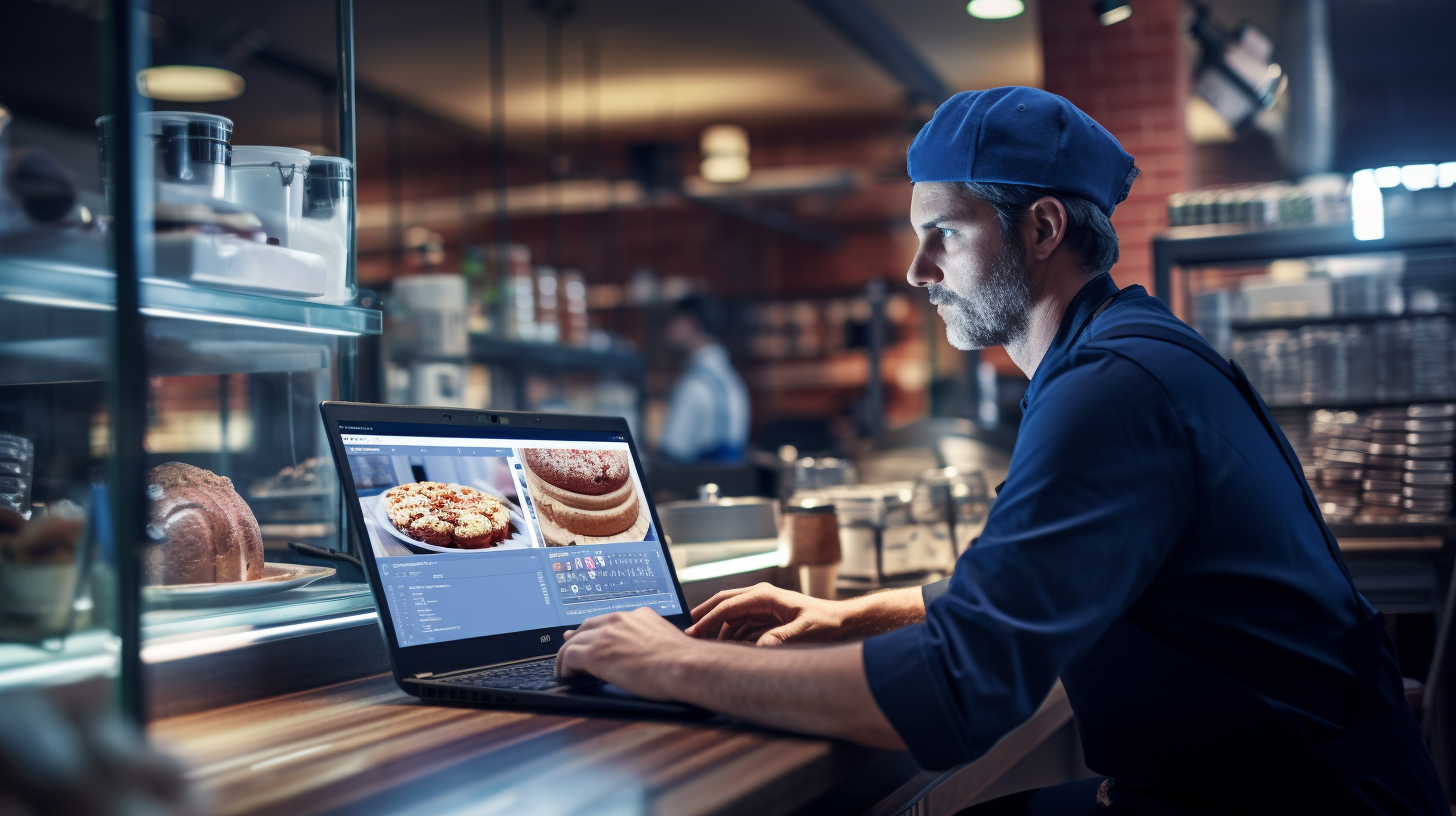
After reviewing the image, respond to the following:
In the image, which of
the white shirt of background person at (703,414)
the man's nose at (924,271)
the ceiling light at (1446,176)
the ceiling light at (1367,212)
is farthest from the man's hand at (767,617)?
the white shirt of background person at (703,414)

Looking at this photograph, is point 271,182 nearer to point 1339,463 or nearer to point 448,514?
point 448,514

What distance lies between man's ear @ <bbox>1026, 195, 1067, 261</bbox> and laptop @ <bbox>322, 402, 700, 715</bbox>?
553mm

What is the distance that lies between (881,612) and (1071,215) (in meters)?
0.49

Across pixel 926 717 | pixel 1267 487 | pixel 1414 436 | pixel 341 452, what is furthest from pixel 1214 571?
pixel 1414 436

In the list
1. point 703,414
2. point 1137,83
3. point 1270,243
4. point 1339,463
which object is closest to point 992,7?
point 1137,83

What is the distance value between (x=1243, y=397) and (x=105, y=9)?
0.99 meters

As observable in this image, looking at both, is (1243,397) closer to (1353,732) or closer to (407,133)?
(1353,732)

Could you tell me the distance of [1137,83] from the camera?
4.23 meters

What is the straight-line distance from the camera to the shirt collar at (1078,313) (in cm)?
129

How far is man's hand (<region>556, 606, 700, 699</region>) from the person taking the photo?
103cm

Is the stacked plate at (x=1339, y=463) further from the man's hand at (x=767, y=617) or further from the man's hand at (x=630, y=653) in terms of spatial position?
the man's hand at (x=630, y=653)

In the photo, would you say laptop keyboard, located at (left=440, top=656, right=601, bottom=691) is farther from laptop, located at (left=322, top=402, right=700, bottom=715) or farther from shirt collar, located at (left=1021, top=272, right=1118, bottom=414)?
shirt collar, located at (left=1021, top=272, right=1118, bottom=414)

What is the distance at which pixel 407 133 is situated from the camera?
876 cm

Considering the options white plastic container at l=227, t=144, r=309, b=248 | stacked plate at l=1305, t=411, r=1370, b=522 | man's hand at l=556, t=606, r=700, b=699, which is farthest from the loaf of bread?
stacked plate at l=1305, t=411, r=1370, b=522
